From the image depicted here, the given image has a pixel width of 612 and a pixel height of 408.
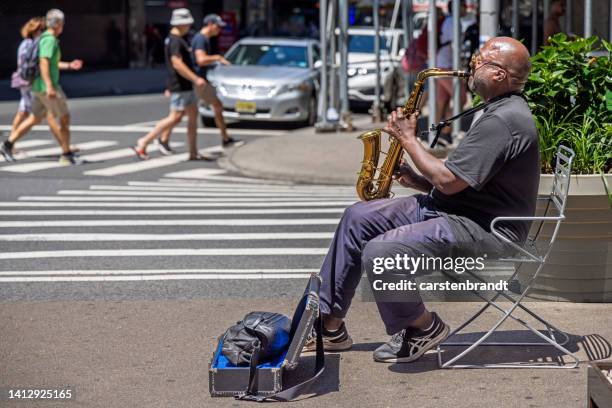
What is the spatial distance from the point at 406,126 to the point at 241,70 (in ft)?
50.2

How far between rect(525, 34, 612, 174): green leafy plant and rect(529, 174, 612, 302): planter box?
29 cm

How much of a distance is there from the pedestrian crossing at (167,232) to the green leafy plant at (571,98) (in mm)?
2063

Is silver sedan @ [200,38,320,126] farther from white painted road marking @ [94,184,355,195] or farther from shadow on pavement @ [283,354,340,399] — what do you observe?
shadow on pavement @ [283,354,340,399]

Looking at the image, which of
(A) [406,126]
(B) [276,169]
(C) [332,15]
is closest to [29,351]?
(A) [406,126]

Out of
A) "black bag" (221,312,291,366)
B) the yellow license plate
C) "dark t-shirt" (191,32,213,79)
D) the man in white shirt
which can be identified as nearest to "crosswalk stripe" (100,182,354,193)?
the man in white shirt

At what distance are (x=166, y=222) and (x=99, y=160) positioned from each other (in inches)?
241

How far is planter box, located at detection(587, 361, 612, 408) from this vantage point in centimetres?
436

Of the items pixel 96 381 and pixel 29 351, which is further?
pixel 29 351

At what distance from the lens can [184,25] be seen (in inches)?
614

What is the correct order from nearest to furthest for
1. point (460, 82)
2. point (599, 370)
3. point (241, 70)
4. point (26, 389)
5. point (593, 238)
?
point (599, 370) < point (26, 389) < point (593, 238) < point (460, 82) < point (241, 70)

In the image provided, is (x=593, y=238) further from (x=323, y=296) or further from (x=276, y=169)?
(x=276, y=169)

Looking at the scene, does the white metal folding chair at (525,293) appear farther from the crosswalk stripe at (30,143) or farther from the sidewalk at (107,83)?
the sidewalk at (107,83)

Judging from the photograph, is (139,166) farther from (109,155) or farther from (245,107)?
(245,107)

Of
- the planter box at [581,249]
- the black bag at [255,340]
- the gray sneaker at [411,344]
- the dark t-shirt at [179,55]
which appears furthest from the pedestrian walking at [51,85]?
the black bag at [255,340]
